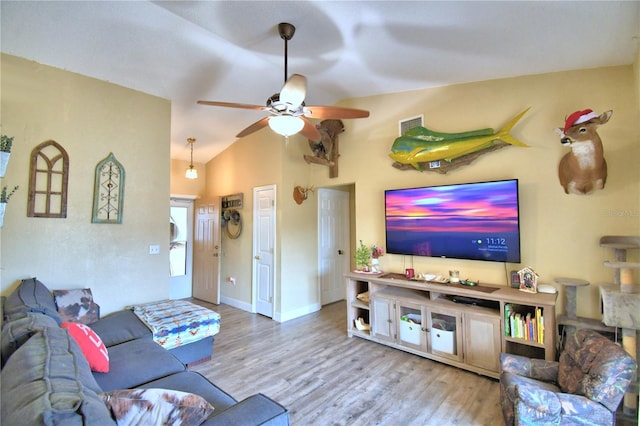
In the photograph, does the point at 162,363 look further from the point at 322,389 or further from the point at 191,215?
the point at 191,215

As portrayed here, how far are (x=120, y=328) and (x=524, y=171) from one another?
4.24 m

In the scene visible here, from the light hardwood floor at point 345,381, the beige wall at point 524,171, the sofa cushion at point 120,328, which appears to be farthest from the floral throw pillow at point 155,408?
the beige wall at point 524,171

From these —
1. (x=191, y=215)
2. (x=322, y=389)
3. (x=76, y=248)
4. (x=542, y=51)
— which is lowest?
(x=322, y=389)

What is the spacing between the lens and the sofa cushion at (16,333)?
1532 mm

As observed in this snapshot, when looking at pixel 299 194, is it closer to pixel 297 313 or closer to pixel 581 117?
pixel 297 313

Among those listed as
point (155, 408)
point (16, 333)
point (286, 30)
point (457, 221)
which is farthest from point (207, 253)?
point (155, 408)

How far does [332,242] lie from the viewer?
205 inches

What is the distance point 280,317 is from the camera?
433cm

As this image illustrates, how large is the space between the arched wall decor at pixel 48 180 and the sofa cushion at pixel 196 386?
86.9 inches

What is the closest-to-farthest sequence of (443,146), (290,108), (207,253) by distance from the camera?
(290,108), (443,146), (207,253)

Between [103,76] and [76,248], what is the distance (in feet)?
6.17

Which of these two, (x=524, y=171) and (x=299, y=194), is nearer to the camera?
(x=524, y=171)

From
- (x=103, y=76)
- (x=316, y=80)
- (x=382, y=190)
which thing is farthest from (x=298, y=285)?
(x=103, y=76)

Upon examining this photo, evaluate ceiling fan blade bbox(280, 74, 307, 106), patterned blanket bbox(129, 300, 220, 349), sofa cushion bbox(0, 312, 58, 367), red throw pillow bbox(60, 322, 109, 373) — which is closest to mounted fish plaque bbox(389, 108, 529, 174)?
ceiling fan blade bbox(280, 74, 307, 106)
